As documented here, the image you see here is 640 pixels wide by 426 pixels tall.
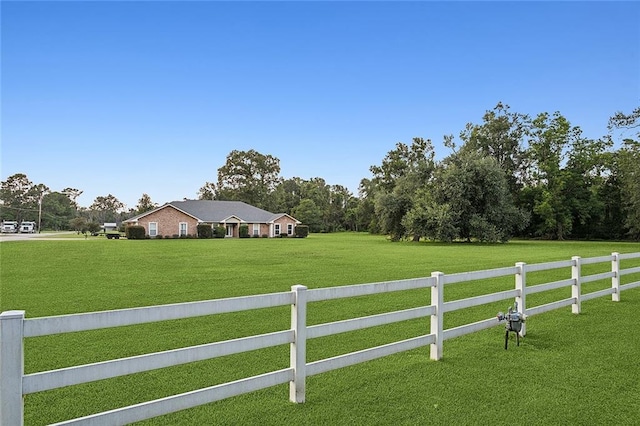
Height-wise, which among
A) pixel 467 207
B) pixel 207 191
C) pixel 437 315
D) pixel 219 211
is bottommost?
pixel 437 315

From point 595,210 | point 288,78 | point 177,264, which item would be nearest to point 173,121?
point 288,78

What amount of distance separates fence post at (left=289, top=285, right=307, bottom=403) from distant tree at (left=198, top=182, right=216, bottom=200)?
90947mm

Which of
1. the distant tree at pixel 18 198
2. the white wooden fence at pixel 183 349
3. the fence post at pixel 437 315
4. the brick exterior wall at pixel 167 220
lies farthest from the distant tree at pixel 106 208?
the white wooden fence at pixel 183 349

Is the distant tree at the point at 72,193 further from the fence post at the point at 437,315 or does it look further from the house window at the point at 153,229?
the fence post at the point at 437,315

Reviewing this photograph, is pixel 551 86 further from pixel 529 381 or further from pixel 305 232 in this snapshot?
pixel 305 232

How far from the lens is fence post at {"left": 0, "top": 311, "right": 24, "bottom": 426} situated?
2807 mm

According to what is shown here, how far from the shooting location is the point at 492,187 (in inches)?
1697

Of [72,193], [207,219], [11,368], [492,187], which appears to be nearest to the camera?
[11,368]

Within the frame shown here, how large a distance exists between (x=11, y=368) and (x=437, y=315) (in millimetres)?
4692

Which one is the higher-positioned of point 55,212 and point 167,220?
point 55,212

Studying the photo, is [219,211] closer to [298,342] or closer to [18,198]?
[298,342]

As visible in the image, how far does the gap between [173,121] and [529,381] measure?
3732 centimetres

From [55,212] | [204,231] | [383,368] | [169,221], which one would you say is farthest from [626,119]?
[55,212]

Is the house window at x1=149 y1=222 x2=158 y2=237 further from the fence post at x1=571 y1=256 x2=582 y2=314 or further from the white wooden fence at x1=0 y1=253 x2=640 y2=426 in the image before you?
the white wooden fence at x1=0 y1=253 x2=640 y2=426
